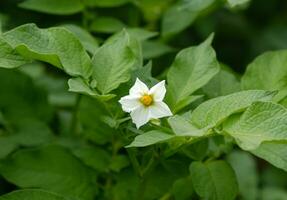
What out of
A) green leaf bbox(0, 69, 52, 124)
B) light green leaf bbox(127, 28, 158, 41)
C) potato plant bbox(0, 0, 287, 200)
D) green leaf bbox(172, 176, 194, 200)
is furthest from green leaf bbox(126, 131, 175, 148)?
green leaf bbox(0, 69, 52, 124)

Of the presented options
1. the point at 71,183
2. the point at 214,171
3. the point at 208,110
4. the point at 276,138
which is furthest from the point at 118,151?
the point at 276,138

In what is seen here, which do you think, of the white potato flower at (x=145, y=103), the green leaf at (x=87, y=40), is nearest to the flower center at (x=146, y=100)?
the white potato flower at (x=145, y=103)

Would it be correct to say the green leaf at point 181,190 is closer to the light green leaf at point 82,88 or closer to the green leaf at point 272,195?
the light green leaf at point 82,88

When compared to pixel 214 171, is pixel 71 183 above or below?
below

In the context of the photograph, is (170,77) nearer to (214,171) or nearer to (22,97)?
(214,171)

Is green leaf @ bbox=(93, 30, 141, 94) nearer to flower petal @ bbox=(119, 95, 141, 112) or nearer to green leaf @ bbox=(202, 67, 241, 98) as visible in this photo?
flower petal @ bbox=(119, 95, 141, 112)
